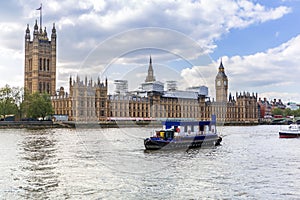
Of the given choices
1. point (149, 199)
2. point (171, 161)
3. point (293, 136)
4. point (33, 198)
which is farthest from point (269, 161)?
point (293, 136)

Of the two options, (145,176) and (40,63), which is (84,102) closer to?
(40,63)

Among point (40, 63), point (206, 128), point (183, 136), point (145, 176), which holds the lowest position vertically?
point (145, 176)

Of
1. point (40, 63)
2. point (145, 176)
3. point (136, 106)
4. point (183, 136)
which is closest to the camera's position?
point (145, 176)

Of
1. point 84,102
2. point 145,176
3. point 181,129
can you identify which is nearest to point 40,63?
point 84,102

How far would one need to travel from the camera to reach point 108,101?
371ft

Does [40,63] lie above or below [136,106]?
above

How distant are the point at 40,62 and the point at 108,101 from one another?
150 ft

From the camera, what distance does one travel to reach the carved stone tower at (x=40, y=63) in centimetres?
14375

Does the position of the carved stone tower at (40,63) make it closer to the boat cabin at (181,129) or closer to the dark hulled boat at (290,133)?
the dark hulled boat at (290,133)

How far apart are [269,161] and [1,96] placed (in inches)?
3292

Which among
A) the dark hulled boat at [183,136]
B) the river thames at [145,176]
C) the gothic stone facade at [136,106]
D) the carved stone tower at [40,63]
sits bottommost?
the river thames at [145,176]

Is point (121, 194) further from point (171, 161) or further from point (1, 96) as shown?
point (1, 96)

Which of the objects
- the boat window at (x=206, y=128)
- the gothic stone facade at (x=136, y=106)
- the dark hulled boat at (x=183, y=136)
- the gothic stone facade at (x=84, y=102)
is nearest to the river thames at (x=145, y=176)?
the dark hulled boat at (x=183, y=136)

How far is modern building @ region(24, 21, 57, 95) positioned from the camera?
143875 millimetres
